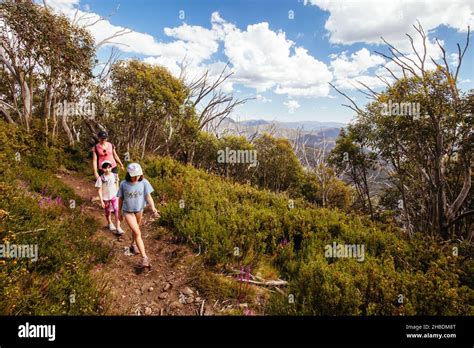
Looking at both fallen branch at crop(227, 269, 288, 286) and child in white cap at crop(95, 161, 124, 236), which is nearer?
fallen branch at crop(227, 269, 288, 286)

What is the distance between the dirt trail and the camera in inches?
158

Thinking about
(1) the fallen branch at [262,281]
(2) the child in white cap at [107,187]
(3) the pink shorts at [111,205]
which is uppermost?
(2) the child in white cap at [107,187]

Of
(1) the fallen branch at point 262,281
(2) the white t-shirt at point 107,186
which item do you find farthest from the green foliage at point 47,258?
(1) the fallen branch at point 262,281

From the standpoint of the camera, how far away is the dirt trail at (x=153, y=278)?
4023 mm

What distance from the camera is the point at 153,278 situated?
4691 millimetres

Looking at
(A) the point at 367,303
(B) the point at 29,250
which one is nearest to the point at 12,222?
(B) the point at 29,250

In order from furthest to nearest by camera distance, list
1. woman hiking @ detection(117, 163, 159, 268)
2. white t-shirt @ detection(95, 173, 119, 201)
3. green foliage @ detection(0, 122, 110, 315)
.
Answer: white t-shirt @ detection(95, 173, 119, 201) < woman hiking @ detection(117, 163, 159, 268) < green foliage @ detection(0, 122, 110, 315)

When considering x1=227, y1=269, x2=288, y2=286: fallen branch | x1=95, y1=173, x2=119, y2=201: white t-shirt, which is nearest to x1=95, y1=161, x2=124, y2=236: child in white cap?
x1=95, y1=173, x2=119, y2=201: white t-shirt

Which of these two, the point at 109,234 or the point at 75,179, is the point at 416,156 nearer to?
the point at 109,234

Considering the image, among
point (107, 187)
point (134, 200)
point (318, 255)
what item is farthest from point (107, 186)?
point (318, 255)

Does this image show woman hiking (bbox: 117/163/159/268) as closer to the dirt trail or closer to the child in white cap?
the dirt trail

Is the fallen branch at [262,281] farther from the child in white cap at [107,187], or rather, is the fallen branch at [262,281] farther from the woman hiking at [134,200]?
the child in white cap at [107,187]

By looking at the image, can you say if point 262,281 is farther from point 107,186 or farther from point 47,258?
point 107,186
